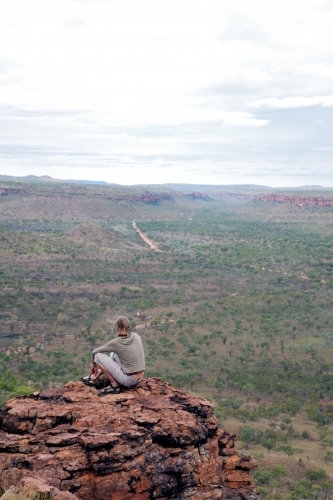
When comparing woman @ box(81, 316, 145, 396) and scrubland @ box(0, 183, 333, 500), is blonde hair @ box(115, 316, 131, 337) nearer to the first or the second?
woman @ box(81, 316, 145, 396)

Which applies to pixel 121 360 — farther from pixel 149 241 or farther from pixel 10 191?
pixel 10 191

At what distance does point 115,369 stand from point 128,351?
398mm

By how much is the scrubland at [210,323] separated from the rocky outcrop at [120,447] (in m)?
10.9

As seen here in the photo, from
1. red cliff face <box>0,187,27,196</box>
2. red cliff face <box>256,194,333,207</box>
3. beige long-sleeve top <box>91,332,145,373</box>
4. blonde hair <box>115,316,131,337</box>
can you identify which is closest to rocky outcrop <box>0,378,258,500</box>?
beige long-sleeve top <box>91,332,145,373</box>

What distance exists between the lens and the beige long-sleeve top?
8570 millimetres

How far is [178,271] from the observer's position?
6669 cm

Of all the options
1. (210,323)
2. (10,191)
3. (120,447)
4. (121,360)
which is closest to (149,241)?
(210,323)

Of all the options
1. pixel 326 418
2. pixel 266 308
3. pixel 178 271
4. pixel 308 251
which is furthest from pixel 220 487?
pixel 308 251

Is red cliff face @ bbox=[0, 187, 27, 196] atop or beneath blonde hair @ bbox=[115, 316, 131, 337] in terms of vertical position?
atop

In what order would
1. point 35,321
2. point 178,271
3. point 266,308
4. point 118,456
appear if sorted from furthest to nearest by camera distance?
point 178,271 < point 266,308 < point 35,321 < point 118,456

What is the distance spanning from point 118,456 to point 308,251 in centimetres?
8171

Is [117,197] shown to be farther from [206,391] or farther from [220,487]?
[220,487]

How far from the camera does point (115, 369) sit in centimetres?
865

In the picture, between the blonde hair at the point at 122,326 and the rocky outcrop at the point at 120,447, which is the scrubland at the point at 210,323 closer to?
the rocky outcrop at the point at 120,447
